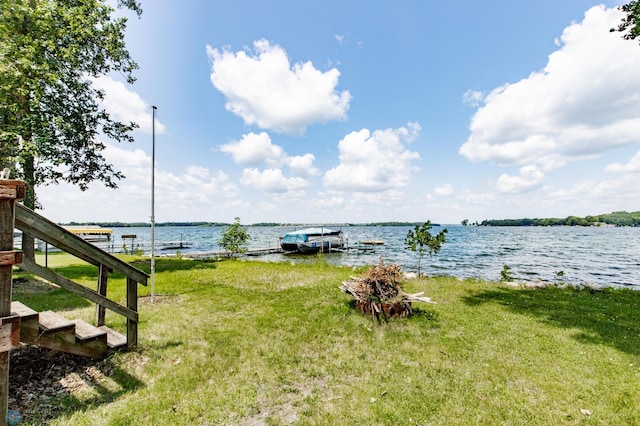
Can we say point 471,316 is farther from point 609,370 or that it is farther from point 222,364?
point 222,364

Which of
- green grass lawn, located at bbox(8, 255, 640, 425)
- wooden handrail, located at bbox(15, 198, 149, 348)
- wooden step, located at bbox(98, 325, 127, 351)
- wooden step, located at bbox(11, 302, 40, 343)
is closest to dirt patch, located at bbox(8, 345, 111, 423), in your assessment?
green grass lawn, located at bbox(8, 255, 640, 425)

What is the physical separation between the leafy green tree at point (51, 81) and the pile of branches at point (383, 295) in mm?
8965

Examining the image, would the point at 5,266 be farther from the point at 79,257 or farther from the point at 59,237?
the point at 79,257

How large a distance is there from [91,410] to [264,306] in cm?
534

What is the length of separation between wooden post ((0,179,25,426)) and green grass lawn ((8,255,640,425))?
959 mm

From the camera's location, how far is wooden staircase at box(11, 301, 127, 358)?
12.4 feet

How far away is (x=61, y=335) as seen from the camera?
414cm

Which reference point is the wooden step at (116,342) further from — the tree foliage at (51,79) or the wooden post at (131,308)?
the tree foliage at (51,79)

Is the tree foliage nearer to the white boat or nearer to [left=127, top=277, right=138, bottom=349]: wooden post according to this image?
[left=127, top=277, right=138, bottom=349]: wooden post

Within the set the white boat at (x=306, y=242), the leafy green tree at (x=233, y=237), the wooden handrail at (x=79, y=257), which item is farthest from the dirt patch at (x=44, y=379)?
the white boat at (x=306, y=242)

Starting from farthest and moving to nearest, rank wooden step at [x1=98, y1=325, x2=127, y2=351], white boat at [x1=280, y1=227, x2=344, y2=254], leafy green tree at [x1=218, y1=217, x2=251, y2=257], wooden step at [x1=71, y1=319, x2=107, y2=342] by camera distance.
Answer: white boat at [x1=280, y1=227, x2=344, y2=254], leafy green tree at [x1=218, y1=217, x2=251, y2=257], wooden step at [x1=98, y1=325, x2=127, y2=351], wooden step at [x1=71, y1=319, x2=107, y2=342]

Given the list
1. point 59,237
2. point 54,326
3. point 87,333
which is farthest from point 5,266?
point 87,333

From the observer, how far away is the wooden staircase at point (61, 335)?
3777 mm

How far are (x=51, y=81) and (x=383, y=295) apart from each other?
13.5 metres
